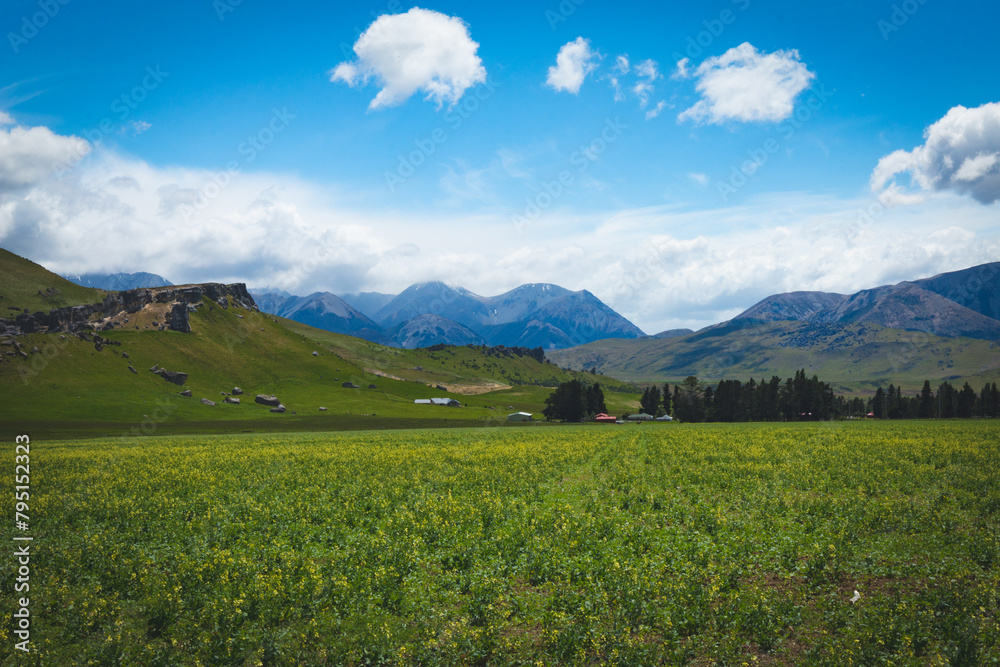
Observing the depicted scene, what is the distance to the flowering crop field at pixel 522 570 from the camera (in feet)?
39.9

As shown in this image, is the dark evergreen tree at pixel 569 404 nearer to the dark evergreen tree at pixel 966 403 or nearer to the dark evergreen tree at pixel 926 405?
the dark evergreen tree at pixel 926 405

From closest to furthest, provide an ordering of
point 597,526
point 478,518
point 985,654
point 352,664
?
point 985,654
point 352,664
point 597,526
point 478,518

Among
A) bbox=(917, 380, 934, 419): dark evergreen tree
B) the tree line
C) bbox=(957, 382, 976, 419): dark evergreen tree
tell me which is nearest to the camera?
the tree line

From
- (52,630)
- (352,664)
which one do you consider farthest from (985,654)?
(52,630)

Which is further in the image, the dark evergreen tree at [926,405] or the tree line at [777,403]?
the dark evergreen tree at [926,405]

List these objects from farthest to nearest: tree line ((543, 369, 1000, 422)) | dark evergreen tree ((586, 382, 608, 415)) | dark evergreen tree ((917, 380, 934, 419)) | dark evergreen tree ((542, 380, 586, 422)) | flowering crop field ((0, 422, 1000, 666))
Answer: dark evergreen tree ((586, 382, 608, 415)), dark evergreen tree ((917, 380, 934, 419)), dark evergreen tree ((542, 380, 586, 422)), tree line ((543, 369, 1000, 422)), flowering crop field ((0, 422, 1000, 666))

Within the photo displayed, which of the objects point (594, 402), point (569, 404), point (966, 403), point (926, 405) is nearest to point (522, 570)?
point (569, 404)

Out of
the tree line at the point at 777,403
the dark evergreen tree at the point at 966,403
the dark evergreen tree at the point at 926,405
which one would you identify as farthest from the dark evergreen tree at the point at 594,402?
the dark evergreen tree at the point at 966,403

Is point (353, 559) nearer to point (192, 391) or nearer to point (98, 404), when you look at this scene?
point (98, 404)

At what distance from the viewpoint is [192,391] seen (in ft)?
651

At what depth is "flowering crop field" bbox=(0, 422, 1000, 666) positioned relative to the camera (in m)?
12.1

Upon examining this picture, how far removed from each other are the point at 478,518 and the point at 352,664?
35.7 ft

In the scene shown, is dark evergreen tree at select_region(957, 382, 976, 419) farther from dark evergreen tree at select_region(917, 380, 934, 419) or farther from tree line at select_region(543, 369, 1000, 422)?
dark evergreen tree at select_region(917, 380, 934, 419)

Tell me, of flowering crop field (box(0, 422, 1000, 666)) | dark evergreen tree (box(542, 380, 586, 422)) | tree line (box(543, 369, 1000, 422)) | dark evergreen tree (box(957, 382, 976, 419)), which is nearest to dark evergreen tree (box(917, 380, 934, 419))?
tree line (box(543, 369, 1000, 422))
